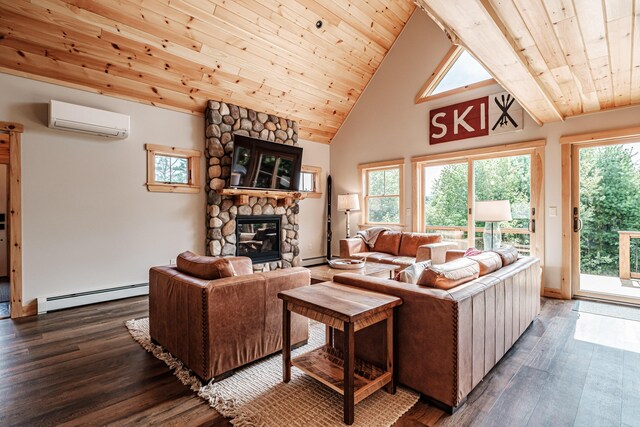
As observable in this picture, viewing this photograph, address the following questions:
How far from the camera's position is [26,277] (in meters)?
3.54

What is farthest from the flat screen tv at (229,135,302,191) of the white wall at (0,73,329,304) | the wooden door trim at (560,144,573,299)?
the wooden door trim at (560,144,573,299)

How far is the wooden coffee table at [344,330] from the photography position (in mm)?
1656

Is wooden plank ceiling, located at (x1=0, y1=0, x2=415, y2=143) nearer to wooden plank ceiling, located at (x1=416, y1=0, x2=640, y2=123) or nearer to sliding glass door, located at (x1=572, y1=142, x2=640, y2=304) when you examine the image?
wooden plank ceiling, located at (x1=416, y1=0, x2=640, y2=123)

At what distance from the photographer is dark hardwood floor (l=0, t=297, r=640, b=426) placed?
175 cm

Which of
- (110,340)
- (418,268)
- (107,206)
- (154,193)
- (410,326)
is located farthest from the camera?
(154,193)

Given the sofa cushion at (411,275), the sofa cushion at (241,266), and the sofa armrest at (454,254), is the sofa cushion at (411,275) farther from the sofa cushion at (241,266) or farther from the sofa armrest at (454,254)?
the sofa armrest at (454,254)

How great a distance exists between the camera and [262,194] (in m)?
5.40

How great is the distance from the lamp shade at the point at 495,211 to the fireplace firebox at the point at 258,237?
3449 mm

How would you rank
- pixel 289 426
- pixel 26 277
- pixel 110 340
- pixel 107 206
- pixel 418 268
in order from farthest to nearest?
pixel 107 206 < pixel 26 277 < pixel 110 340 < pixel 418 268 < pixel 289 426

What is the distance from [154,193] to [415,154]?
14.1ft

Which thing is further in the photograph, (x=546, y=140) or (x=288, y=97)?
(x=288, y=97)

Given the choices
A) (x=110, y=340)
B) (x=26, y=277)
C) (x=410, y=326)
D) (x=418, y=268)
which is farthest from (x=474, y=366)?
(x=26, y=277)

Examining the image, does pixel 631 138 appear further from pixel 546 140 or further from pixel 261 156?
pixel 261 156

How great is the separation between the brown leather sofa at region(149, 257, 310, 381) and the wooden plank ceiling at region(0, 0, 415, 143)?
9.48 ft
